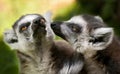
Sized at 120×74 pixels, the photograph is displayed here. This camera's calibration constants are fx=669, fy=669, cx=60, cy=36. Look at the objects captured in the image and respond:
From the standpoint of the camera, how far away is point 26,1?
15922 millimetres

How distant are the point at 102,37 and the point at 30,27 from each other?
1.03 meters

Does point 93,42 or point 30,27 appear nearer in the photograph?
point 30,27

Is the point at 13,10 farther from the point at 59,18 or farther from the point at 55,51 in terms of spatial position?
the point at 55,51

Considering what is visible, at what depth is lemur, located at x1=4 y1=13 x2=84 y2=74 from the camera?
30.7 ft

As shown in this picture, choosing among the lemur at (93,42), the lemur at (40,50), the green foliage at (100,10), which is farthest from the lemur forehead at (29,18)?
the green foliage at (100,10)

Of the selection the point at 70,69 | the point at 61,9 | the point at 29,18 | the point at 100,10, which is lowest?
the point at 70,69

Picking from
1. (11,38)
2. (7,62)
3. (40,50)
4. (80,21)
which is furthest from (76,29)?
(7,62)

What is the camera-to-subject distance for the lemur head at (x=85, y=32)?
9375mm

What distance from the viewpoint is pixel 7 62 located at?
44.1ft

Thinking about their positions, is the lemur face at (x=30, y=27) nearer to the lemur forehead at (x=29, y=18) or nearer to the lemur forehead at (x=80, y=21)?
the lemur forehead at (x=29, y=18)

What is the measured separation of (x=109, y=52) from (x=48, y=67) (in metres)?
0.92

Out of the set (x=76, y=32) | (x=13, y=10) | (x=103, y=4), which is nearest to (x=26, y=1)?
(x=13, y=10)

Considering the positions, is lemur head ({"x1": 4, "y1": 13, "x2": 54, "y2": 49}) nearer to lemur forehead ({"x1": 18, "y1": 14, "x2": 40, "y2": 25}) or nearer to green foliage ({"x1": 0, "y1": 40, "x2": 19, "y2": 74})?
lemur forehead ({"x1": 18, "y1": 14, "x2": 40, "y2": 25})

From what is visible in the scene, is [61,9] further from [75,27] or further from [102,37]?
[102,37]
